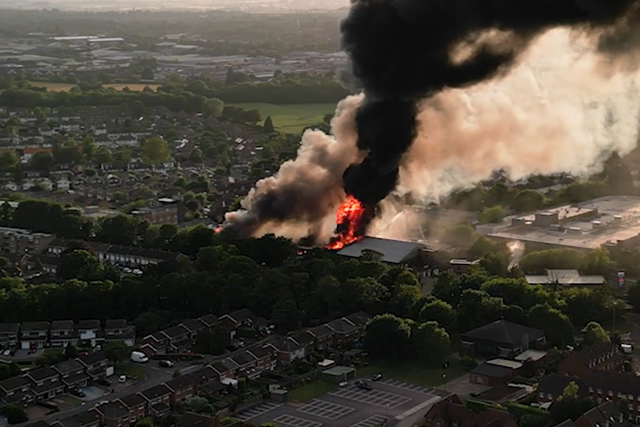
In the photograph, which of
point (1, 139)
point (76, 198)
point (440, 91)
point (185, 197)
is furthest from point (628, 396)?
point (1, 139)

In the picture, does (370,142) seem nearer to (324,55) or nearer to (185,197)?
(185,197)

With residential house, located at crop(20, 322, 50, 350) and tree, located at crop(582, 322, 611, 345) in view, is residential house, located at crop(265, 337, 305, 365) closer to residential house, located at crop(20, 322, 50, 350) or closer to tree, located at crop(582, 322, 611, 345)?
residential house, located at crop(20, 322, 50, 350)

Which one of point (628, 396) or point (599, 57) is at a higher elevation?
point (599, 57)

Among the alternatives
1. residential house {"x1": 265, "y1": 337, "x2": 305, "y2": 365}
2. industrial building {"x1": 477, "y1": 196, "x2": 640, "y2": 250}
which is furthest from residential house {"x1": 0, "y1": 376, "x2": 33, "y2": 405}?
industrial building {"x1": 477, "y1": 196, "x2": 640, "y2": 250}

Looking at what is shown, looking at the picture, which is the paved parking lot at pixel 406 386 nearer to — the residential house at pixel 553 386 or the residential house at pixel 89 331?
→ the residential house at pixel 553 386

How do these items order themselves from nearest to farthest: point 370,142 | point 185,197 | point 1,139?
1. point 370,142
2. point 185,197
3. point 1,139

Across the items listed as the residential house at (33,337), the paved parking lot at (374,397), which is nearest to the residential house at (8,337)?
the residential house at (33,337)
